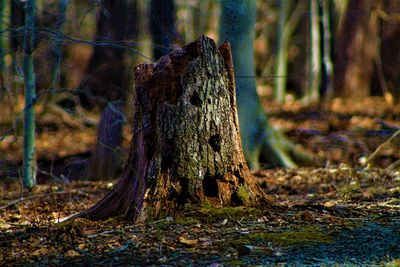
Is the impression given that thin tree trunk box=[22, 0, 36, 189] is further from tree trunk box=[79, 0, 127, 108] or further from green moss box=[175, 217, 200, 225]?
green moss box=[175, 217, 200, 225]

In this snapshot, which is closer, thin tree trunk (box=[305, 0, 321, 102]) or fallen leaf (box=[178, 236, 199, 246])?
fallen leaf (box=[178, 236, 199, 246])

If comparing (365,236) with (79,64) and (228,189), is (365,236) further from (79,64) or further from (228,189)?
(79,64)

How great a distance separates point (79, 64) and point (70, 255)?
613 inches

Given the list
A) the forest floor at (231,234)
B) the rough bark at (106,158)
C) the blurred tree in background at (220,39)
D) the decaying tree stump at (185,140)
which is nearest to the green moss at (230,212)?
the forest floor at (231,234)

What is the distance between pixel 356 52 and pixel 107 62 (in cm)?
732

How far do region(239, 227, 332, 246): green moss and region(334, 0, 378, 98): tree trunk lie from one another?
47.8ft

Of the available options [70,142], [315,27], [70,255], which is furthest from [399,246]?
[315,27]

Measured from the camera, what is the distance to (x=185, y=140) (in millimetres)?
6039

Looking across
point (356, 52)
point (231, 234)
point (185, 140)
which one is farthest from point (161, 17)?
point (356, 52)

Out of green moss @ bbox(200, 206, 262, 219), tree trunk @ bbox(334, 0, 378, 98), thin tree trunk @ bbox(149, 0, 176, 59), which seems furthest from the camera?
tree trunk @ bbox(334, 0, 378, 98)

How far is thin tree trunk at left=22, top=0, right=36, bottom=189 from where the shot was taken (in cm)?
897

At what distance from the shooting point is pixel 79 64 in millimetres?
20312

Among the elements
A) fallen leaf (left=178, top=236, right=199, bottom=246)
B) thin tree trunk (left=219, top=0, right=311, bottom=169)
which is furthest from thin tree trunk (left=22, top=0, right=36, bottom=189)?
fallen leaf (left=178, top=236, right=199, bottom=246)

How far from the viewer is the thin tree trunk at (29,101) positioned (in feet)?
29.4
